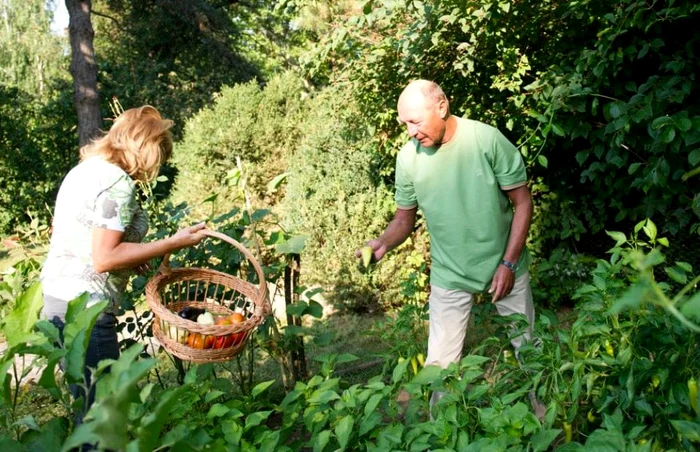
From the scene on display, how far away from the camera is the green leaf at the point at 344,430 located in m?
1.74

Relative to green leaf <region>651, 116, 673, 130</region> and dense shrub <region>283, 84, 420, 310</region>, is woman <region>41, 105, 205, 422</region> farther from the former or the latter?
dense shrub <region>283, 84, 420, 310</region>

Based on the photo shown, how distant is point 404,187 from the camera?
2934 mm

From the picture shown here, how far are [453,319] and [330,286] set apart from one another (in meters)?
3.12

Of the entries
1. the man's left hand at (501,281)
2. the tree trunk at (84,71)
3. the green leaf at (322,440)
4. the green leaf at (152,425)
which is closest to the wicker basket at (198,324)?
the green leaf at (322,440)

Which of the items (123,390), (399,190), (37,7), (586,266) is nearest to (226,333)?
(399,190)

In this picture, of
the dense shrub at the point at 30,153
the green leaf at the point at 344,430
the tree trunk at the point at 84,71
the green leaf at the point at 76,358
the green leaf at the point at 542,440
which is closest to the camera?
the green leaf at the point at 76,358

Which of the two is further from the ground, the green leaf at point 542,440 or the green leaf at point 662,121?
the green leaf at point 662,121

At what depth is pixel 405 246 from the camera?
18.2 ft

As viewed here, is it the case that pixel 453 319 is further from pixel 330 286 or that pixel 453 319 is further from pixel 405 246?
pixel 330 286

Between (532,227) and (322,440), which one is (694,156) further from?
(532,227)

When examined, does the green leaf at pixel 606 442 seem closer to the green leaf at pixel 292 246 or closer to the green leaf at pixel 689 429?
the green leaf at pixel 689 429

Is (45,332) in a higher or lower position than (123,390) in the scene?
lower

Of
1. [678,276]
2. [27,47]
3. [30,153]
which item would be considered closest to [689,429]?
[678,276]

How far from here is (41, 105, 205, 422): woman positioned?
7.39ft
